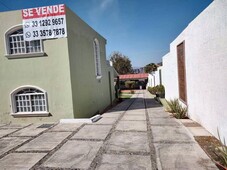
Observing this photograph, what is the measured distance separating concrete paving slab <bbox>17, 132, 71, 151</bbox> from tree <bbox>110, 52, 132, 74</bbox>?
50.8 meters

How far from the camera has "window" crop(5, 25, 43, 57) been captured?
9375 millimetres

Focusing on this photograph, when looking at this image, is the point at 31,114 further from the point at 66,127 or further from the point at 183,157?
the point at 183,157

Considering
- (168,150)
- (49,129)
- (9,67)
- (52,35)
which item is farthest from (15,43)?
(168,150)

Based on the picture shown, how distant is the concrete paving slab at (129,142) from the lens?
214 inches

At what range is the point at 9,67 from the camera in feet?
31.4

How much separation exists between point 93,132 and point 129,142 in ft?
6.20

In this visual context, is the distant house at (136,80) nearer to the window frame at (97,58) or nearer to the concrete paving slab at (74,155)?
the window frame at (97,58)

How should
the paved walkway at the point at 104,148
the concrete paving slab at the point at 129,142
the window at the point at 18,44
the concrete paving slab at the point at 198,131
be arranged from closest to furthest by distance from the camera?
the paved walkway at the point at 104,148, the concrete paving slab at the point at 129,142, the concrete paving slab at the point at 198,131, the window at the point at 18,44

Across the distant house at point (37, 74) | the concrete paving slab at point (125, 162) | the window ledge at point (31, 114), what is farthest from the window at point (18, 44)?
the concrete paving slab at point (125, 162)

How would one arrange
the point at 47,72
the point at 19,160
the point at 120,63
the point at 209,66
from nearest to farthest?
the point at 19,160, the point at 209,66, the point at 47,72, the point at 120,63

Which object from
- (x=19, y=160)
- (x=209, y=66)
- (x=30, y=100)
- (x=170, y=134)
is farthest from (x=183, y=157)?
(x=30, y=100)

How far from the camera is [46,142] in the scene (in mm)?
6359

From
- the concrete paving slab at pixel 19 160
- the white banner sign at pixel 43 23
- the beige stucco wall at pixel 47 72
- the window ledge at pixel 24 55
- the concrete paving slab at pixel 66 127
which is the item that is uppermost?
the white banner sign at pixel 43 23

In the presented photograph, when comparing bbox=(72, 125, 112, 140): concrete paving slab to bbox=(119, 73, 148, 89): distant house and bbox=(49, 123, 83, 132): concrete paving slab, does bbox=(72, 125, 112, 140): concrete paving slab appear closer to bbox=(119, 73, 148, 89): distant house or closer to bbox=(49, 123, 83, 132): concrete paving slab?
bbox=(49, 123, 83, 132): concrete paving slab
